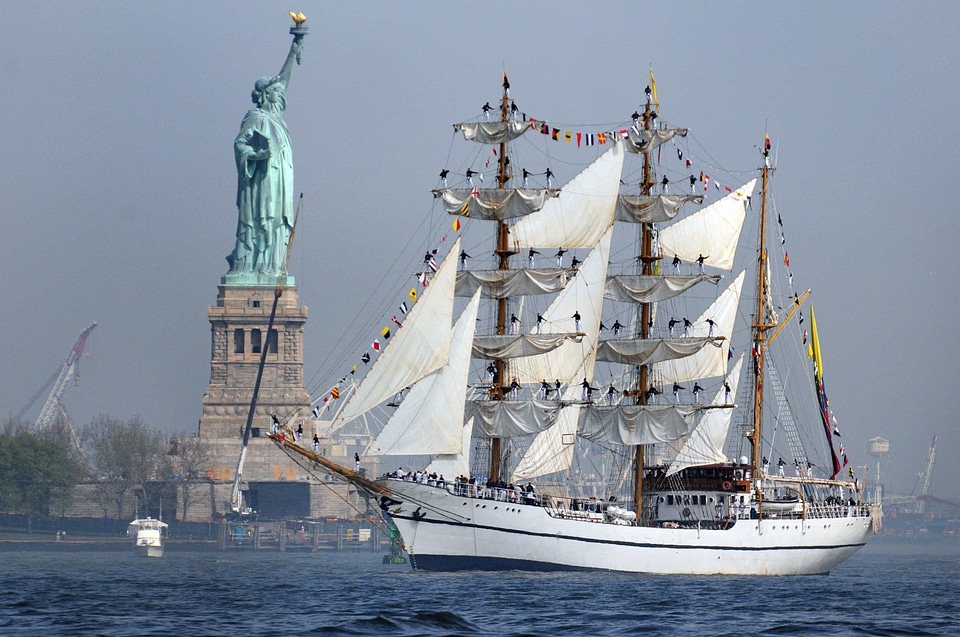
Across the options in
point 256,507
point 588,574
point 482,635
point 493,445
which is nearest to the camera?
point 482,635

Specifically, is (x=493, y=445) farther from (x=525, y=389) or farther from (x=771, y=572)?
(x=771, y=572)

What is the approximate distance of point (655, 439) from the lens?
104812 mm

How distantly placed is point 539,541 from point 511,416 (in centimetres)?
777

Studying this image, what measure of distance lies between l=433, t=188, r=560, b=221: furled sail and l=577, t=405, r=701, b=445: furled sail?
12.9m

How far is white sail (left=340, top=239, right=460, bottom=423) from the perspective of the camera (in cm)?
9456

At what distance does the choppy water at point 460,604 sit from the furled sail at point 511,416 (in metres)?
9.13

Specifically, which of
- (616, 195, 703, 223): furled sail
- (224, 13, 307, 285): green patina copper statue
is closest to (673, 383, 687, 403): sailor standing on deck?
(616, 195, 703, 223): furled sail

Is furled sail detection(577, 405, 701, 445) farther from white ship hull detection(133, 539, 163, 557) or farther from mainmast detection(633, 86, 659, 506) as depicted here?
white ship hull detection(133, 539, 163, 557)

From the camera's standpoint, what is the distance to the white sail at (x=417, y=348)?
310 ft

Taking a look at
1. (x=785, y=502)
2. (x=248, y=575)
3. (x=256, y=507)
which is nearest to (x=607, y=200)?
(x=785, y=502)

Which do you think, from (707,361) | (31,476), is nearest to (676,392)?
(707,361)

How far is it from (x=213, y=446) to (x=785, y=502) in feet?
305

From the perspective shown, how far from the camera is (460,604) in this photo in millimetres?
75125

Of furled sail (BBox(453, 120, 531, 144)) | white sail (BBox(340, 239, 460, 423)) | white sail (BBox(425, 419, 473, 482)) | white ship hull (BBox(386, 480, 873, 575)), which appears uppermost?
furled sail (BBox(453, 120, 531, 144))
